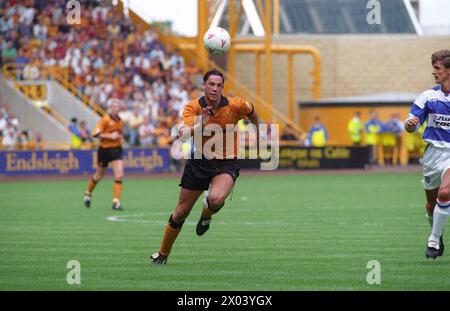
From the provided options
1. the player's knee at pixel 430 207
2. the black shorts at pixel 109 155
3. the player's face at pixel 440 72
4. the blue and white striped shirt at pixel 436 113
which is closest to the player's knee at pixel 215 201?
the blue and white striped shirt at pixel 436 113

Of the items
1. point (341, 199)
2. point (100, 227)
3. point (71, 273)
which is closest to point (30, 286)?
point (71, 273)

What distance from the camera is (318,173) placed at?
3775 centimetres

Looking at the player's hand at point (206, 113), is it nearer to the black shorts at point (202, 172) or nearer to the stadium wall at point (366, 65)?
the black shorts at point (202, 172)

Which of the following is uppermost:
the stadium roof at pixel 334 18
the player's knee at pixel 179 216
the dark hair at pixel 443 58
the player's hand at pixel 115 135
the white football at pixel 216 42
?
the stadium roof at pixel 334 18

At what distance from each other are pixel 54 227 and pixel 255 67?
3205 cm

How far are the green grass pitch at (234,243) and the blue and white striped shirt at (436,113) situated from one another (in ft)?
4.57

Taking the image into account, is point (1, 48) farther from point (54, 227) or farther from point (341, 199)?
point (54, 227)

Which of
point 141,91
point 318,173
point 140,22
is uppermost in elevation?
point 140,22

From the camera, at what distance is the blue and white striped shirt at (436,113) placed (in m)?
12.8

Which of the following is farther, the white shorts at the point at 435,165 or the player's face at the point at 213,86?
the white shorts at the point at 435,165

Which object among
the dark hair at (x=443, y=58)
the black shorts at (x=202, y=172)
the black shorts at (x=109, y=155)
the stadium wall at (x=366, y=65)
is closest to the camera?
the dark hair at (x=443, y=58)

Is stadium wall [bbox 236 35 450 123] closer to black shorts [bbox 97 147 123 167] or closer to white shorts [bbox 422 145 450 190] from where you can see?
black shorts [bbox 97 147 123 167]

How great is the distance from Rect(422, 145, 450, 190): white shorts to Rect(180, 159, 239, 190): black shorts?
226 centimetres
